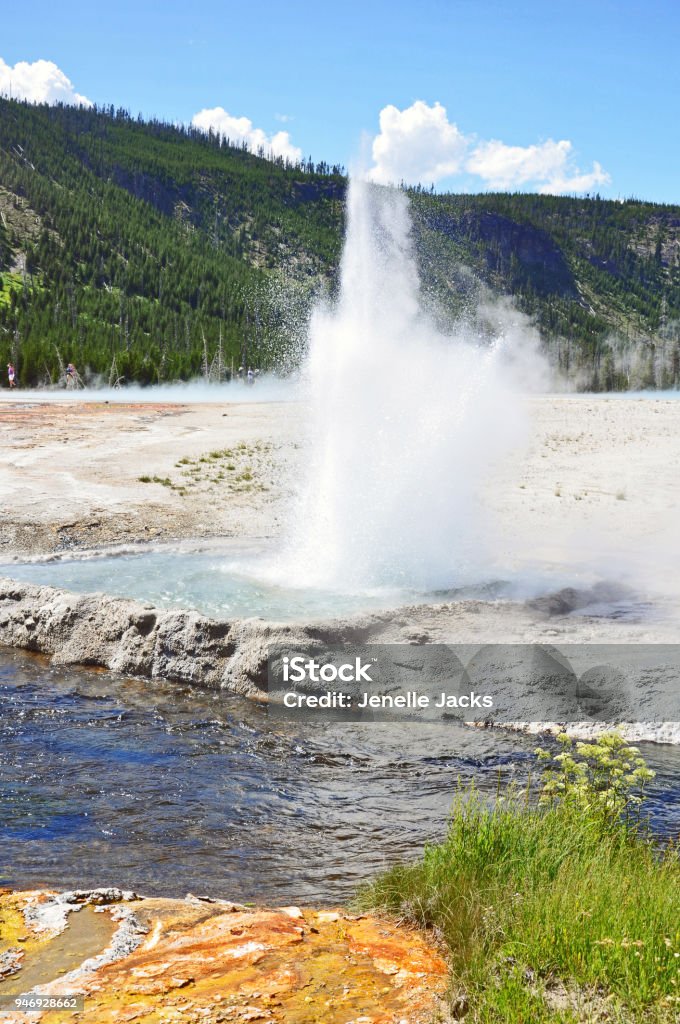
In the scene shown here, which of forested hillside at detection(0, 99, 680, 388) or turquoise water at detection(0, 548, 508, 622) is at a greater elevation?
forested hillside at detection(0, 99, 680, 388)

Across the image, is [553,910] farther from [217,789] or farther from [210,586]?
[210,586]

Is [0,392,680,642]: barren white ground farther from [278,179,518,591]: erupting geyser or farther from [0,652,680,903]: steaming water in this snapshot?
[0,652,680,903]: steaming water

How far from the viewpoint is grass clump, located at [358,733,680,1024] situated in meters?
3.54

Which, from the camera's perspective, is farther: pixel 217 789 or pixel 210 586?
pixel 210 586

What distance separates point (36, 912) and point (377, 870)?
1.99m

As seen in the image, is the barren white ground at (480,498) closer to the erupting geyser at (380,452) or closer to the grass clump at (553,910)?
the erupting geyser at (380,452)

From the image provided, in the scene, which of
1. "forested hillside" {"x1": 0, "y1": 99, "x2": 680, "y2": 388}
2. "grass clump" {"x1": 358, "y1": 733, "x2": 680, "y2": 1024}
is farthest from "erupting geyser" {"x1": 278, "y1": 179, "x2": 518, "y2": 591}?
"forested hillside" {"x1": 0, "y1": 99, "x2": 680, "y2": 388}

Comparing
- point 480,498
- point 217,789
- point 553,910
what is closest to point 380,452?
point 480,498

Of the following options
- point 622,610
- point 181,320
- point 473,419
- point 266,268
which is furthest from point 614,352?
point 622,610

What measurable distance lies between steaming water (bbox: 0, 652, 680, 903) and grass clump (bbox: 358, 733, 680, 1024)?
90 centimetres

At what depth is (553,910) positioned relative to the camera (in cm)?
404

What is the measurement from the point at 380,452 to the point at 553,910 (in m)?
13.9

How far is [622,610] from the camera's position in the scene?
11.0 metres

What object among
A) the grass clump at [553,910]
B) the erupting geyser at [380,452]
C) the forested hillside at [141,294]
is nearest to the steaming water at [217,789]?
the grass clump at [553,910]
